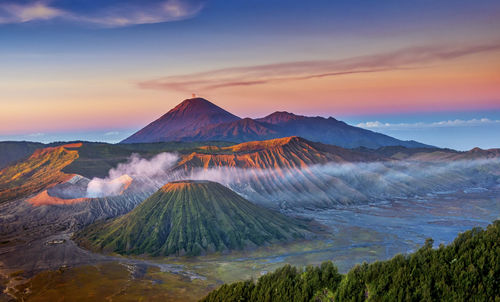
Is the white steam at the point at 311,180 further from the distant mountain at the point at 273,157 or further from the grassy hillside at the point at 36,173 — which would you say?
the grassy hillside at the point at 36,173

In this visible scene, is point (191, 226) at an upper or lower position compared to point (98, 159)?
lower

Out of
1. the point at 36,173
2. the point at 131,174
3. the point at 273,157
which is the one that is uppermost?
the point at 273,157

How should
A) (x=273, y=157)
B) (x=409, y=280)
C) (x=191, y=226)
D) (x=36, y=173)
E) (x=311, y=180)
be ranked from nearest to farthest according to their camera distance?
(x=409, y=280), (x=191, y=226), (x=311, y=180), (x=36, y=173), (x=273, y=157)

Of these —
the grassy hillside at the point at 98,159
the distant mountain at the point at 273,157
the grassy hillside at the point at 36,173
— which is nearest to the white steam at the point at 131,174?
the grassy hillside at the point at 98,159

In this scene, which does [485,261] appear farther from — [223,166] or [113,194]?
[223,166]

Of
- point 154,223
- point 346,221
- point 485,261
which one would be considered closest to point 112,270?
point 154,223

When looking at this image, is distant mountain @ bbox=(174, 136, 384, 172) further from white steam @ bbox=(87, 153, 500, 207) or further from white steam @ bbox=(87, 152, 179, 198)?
white steam @ bbox=(87, 152, 179, 198)

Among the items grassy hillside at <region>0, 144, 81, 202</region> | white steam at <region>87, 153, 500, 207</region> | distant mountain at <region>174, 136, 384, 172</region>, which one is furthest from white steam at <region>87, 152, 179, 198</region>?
grassy hillside at <region>0, 144, 81, 202</region>

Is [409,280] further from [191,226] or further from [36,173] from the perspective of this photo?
[36,173]

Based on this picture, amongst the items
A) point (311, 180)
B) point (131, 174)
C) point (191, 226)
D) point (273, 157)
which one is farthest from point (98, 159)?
point (311, 180)
